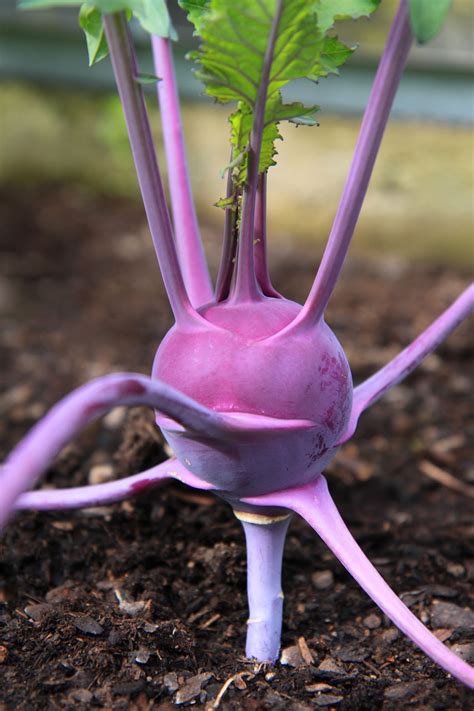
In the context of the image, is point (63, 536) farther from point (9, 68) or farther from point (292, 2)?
point (9, 68)

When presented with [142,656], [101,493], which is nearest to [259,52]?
[101,493]

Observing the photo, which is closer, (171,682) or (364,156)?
(364,156)

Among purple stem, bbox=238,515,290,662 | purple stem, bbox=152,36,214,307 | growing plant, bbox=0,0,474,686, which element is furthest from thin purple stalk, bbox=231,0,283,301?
purple stem, bbox=238,515,290,662

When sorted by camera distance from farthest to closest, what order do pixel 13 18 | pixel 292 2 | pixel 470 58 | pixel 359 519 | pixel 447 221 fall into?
1. pixel 13 18
2. pixel 447 221
3. pixel 470 58
4. pixel 359 519
5. pixel 292 2

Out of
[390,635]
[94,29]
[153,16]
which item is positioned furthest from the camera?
[390,635]

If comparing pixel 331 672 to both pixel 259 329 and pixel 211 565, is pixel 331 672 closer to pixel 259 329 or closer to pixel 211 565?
pixel 211 565

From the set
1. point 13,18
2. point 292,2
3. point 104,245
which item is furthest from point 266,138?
point 13,18

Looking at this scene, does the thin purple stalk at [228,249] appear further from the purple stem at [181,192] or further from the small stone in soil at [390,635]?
the small stone in soil at [390,635]

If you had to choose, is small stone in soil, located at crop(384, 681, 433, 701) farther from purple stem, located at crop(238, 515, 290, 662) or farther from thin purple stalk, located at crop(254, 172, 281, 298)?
thin purple stalk, located at crop(254, 172, 281, 298)
